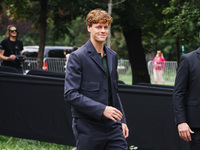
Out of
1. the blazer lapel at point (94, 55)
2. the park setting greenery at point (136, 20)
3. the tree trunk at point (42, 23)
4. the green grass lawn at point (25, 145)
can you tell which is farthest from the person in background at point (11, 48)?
the tree trunk at point (42, 23)

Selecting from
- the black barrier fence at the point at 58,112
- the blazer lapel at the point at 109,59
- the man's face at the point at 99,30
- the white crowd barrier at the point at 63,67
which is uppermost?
the man's face at the point at 99,30

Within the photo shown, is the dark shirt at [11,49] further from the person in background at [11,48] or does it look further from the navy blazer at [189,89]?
the navy blazer at [189,89]

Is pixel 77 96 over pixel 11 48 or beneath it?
beneath

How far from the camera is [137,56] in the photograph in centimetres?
1571

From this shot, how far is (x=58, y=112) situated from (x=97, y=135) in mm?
3665

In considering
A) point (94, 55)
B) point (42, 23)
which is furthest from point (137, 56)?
point (94, 55)

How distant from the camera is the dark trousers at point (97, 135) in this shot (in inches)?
136

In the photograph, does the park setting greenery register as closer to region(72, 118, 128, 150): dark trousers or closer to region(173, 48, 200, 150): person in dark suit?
region(173, 48, 200, 150): person in dark suit

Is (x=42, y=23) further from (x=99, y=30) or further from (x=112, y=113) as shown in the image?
(x=112, y=113)

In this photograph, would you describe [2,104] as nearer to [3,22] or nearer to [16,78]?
[16,78]

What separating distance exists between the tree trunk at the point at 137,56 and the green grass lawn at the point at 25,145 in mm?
8374

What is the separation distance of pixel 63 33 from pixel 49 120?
10169mm

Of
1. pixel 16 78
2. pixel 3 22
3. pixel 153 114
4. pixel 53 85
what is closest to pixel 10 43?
pixel 16 78

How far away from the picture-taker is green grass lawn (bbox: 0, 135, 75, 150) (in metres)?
7.09
